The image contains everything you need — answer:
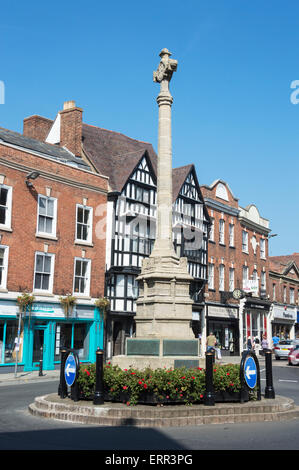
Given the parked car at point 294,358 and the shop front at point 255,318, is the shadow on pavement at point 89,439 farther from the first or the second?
the shop front at point 255,318

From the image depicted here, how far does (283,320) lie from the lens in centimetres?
4534

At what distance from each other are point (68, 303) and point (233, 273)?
17144 millimetres

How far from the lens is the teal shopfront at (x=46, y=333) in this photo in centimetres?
2236

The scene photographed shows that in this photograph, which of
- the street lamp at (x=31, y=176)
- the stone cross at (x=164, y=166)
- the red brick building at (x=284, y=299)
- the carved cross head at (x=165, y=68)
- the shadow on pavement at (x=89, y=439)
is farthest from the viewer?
the red brick building at (x=284, y=299)

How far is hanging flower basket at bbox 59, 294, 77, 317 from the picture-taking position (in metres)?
24.4

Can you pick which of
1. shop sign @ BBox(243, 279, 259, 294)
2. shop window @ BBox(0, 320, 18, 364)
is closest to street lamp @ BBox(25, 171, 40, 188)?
shop window @ BBox(0, 320, 18, 364)

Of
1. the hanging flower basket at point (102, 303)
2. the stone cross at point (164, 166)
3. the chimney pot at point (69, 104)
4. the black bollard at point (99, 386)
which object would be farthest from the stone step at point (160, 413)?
the chimney pot at point (69, 104)

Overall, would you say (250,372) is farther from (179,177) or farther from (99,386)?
(179,177)

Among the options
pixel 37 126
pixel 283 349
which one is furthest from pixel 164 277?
pixel 37 126

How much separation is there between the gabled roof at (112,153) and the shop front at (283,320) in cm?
1858

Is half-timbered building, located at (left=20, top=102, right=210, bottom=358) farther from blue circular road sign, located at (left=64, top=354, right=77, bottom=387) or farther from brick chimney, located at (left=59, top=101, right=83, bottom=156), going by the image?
blue circular road sign, located at (left=64, top=354, right=77, bottom=387)

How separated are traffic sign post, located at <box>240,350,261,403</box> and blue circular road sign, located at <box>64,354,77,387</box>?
3515mm

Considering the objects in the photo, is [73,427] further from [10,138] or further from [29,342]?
[10,138]
